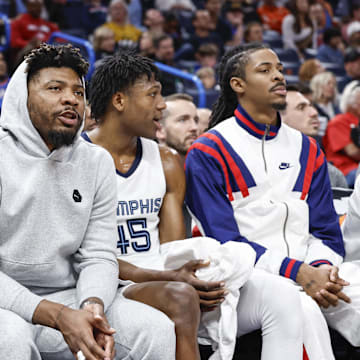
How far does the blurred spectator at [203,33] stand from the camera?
333 inches

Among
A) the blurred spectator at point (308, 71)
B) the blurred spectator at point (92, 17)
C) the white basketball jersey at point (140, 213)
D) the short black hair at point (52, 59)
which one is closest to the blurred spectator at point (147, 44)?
the blurred spectator at point (92, 17)

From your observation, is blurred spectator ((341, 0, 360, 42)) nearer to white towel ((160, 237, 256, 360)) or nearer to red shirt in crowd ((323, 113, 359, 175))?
red shirt in crowd ((323, 113, 359, 175))

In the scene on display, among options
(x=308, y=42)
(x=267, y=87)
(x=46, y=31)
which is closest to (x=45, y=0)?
(x=46, y=31)

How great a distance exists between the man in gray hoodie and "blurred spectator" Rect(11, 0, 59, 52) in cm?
505

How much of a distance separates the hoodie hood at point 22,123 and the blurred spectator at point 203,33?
633cm

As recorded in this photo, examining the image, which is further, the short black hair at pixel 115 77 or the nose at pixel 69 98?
the short black hair at pixel 115 77

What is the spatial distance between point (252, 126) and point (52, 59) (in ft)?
3.21

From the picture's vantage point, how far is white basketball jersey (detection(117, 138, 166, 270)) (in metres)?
2.59

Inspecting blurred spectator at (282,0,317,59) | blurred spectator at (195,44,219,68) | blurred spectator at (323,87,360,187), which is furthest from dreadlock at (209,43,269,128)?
blurred spectator at (282,0,317,59)

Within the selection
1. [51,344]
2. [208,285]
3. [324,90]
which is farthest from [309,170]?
[324,90]

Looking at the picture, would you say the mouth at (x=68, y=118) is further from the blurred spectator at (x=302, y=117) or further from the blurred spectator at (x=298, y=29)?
the blurred spectator at (x=298, y=29)

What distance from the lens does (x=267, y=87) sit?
287 centimetres

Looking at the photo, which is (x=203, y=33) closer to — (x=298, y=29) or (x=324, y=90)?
(x=298, y=29)

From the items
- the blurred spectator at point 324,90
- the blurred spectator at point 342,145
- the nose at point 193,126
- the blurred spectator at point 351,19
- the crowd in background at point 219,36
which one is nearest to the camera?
the nose at point 193,126
